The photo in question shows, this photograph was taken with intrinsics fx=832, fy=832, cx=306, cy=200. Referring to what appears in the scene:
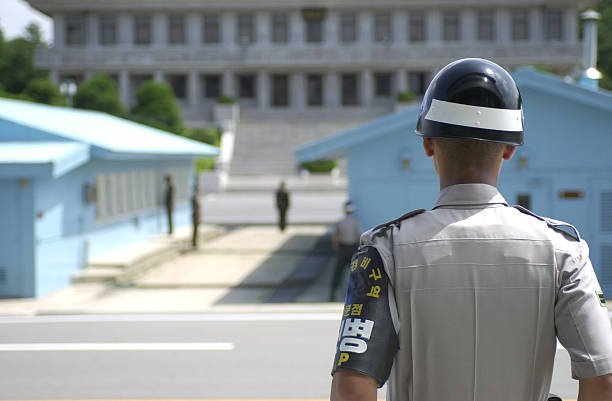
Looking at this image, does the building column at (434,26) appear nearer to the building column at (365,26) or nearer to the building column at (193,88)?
the building column at (365,26)

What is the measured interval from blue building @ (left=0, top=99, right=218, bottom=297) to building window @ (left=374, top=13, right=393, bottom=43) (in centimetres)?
4844

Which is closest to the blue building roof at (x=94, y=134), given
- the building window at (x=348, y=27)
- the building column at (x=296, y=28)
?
the building column at (x=296, y=28)

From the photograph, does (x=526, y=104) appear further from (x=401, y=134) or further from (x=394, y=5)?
(x=394, y=5)

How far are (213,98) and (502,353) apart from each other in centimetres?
6853

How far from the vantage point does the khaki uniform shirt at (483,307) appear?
6.87 feet

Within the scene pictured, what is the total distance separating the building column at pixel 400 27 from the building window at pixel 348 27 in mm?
3147

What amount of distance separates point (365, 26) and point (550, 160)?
55029 mm

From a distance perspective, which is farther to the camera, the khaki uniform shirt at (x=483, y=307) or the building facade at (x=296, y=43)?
the building facade at (x=296, y=43)

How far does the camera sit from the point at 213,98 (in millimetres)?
69562

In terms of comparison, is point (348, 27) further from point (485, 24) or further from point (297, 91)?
point (485, 24)

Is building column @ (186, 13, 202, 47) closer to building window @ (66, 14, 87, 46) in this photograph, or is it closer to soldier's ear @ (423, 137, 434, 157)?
building window @ (66, 14, 87, 46)

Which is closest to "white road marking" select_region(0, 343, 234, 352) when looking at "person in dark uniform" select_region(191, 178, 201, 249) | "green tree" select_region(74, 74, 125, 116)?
"person in dark uniform" select_region(191, 178, 201, 249)

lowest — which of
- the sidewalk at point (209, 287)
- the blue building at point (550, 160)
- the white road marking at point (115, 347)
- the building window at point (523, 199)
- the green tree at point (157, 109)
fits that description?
the sidewalk at point (209, 287)

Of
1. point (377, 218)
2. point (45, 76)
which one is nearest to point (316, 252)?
point (377, 218)
